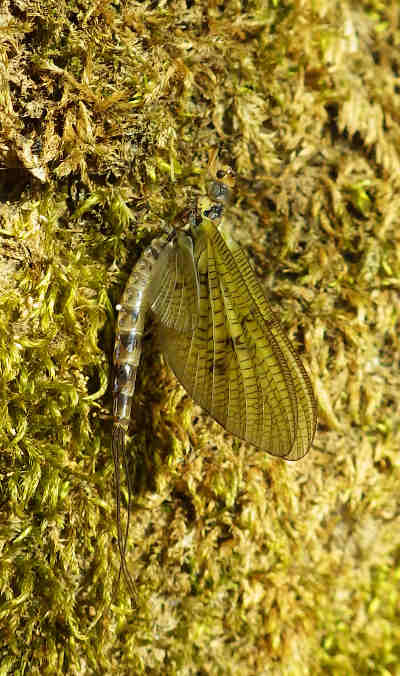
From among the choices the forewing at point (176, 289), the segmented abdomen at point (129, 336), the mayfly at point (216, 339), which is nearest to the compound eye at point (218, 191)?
the mayfly at point (216, 339)

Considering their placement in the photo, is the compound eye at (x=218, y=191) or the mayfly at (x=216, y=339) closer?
the mayfly at (x=216, y=339)

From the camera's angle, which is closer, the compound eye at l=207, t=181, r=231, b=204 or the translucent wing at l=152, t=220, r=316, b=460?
the translucent wing at l=152, t=220, r=316, b=460

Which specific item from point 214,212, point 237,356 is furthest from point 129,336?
point 214,212

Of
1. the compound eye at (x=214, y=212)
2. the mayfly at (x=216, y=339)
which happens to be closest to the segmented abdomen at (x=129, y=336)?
the mayfly at (x=216, y=339)

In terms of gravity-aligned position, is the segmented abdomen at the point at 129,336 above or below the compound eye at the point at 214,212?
below

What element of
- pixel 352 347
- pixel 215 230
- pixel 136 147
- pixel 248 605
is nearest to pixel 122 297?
pixel 215 230

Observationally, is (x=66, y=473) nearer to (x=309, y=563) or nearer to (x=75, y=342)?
(x=75, y=342)

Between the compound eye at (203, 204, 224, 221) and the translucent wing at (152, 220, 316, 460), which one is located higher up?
the compound eye at (203, 204, 224, 221)

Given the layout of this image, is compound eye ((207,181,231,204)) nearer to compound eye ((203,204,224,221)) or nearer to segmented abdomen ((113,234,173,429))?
compound eye ((203,204,224,221))

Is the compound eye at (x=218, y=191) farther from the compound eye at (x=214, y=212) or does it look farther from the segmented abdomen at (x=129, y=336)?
the segmented abdomen at (x=129, y=336)

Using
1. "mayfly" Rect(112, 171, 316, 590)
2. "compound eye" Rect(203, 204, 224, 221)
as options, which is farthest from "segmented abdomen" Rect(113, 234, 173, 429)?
"compound eye" Rect(203, 204, 224, 221)
